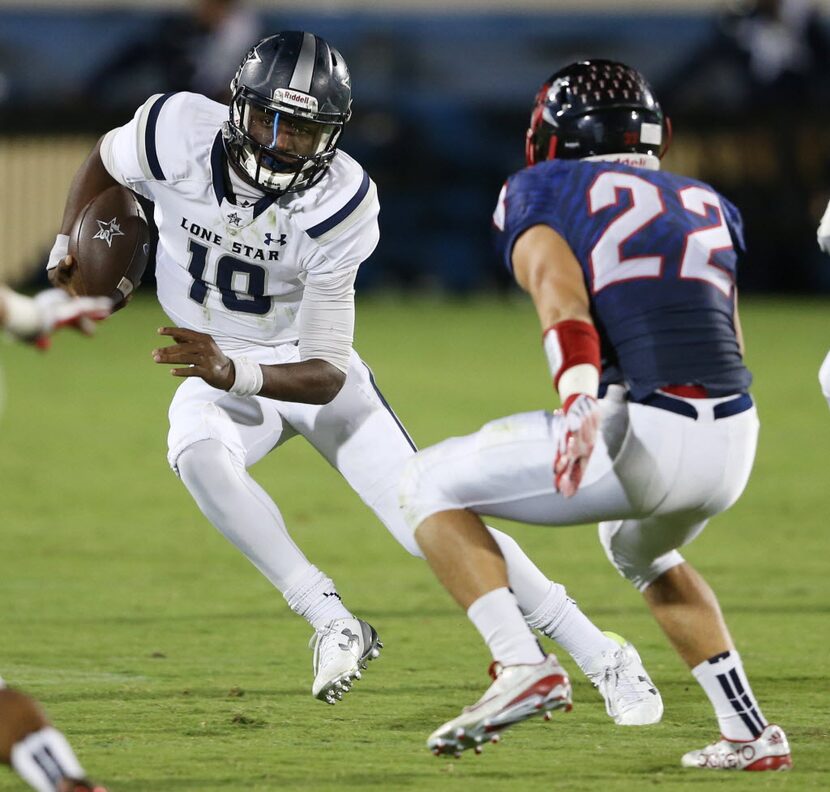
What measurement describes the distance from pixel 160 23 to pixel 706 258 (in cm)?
1226

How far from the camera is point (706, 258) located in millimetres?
3621

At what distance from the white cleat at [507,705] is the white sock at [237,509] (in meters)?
1.16

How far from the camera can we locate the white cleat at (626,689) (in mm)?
Answer: 4105

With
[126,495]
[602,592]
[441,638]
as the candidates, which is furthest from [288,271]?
[126,495]

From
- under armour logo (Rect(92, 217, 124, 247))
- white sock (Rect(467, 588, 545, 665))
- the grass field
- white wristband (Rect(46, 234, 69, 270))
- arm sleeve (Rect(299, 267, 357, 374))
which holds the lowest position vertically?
the grass field

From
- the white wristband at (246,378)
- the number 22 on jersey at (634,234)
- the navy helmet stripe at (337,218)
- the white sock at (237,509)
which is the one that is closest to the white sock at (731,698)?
the number 22 on jersey at (634,234)

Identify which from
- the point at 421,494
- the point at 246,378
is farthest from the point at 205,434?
the point at 421,494

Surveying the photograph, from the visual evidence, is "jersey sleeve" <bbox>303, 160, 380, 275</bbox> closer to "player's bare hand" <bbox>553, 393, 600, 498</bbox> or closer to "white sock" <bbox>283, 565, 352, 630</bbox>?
"white sock" <bbox>283, 565, 352, 630</bbox>

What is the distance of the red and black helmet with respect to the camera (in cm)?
384

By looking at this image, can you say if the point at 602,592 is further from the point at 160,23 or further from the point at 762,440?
the point at 160,23

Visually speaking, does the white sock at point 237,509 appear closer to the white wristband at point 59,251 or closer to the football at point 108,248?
the football at point 108,248

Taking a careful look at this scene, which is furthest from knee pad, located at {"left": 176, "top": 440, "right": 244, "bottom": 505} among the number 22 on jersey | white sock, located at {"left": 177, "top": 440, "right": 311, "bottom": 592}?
the number 22 on jersey

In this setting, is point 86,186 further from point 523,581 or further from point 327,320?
point 523,581

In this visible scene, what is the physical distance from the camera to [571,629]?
4.29 m
